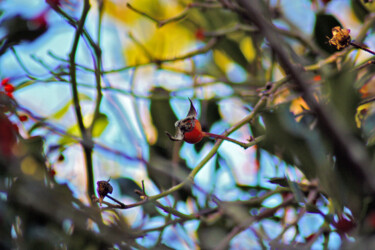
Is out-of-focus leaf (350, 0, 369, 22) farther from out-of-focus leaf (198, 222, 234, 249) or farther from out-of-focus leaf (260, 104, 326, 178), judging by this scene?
out-of-focus leaf (198, 222, 234, 249)

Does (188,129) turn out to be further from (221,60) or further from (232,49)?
(221,60)

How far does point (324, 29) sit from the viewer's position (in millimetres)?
855

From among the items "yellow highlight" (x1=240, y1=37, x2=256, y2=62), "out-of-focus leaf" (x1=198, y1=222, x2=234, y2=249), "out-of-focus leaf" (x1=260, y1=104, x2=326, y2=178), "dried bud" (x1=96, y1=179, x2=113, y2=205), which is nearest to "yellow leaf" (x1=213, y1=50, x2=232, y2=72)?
"yellow highlight" (x1=240, y1=37, x2=256, y2=62)

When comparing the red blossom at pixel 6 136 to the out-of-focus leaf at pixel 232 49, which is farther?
the out-of-focus leaf at pixel 232 49

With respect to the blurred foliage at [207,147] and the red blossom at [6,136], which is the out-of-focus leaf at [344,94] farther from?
the red blossom at [6,136]

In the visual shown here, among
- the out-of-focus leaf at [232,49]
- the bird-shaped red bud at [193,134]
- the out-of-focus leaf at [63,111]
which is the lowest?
the out-of-focus leaf at [63,111]

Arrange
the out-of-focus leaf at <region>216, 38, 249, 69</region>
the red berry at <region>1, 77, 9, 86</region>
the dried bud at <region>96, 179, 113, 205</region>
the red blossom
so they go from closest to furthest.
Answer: the dried bud at <region>96, 179, 113, 205</region>
the red blossom
the red berry at <region>1, 77, 9, 86</region>
the out-of-focus leaf at <region>216, 38, 249, 69</region>

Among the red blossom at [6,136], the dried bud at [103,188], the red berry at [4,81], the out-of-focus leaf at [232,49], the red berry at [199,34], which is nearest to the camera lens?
the dried bud at [103,188]

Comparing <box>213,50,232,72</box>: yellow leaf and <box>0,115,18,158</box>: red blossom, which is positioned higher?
<box>213,50,232,72</box>: yellow leaf

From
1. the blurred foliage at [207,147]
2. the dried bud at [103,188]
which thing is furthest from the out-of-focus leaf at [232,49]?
the dried bud at [103,188]

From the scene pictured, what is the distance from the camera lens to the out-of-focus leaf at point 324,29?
83 cm

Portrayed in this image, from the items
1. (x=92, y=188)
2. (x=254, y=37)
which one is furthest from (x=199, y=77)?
(x=92, y=188)

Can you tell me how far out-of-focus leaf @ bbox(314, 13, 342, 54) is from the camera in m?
0.83

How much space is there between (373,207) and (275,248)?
0.16 meters
